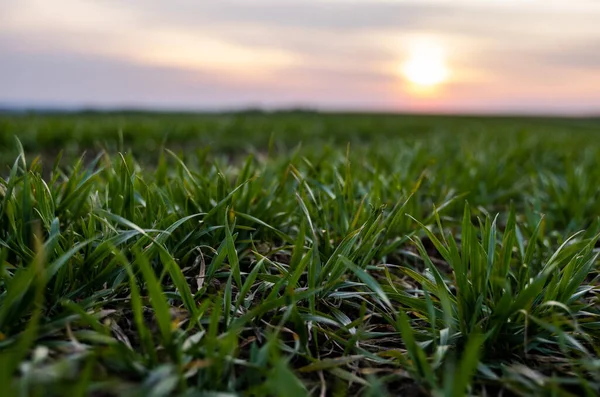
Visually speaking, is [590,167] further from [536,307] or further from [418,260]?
[536,307]

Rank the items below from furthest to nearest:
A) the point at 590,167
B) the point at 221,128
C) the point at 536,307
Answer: the point at 221,128, the point at 590,167, the point at 536,307

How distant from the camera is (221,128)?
773 cm

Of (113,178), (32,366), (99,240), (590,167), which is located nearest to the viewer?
(32,366)

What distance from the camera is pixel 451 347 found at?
3.94ft

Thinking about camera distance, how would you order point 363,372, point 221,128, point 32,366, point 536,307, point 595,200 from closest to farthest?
point 32,366 < point 363,372 < point 536,307 < point 595,200 < point 221,128

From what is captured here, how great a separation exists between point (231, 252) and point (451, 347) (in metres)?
0.56

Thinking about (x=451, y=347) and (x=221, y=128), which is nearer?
(x=451, y=347)

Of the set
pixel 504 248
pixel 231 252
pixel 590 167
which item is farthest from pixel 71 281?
pixel 590 167

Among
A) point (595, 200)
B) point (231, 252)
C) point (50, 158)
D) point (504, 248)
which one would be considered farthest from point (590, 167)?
point (50, 158)

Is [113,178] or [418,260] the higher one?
[113,178]

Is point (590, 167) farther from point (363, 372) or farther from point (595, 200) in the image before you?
point (363, 372)

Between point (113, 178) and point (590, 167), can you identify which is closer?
point (113, 178)

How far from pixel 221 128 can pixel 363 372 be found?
271 inches

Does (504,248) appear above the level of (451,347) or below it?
above
